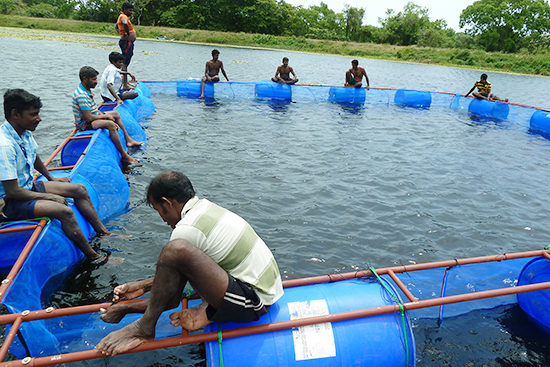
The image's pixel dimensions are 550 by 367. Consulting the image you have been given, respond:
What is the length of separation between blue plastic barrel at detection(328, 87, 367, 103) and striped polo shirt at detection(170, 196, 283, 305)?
48.3 ft

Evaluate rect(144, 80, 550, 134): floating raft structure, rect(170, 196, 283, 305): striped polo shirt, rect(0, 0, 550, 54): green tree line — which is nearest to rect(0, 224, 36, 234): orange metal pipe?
rect(170, 196, 283, 305): striped polo shirt

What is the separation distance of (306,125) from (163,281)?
10.3 metres

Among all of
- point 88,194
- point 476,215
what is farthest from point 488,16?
point 88,194

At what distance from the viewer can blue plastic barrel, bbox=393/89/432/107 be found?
17.1 meters

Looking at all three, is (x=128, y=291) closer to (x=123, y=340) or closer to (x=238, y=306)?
(x=123, y=340)

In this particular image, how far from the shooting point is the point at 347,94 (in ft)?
55.1

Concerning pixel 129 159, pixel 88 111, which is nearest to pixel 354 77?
pixel 129 159

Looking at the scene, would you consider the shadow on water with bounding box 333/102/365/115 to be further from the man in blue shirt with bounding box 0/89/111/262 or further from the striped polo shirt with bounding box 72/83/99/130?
the man in blue shirt with bounding box 0/89/111/262

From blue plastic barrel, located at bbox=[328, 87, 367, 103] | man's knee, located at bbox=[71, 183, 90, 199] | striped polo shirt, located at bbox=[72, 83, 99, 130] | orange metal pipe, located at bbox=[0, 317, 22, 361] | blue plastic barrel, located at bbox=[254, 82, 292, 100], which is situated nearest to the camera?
orange metal pipe, located at bbox=[0, 317, 22, 361]

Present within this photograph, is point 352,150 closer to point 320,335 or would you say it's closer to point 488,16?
Answer: point 320,335

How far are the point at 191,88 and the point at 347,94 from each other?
22.4 ft

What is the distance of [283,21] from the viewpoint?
70.9 metres

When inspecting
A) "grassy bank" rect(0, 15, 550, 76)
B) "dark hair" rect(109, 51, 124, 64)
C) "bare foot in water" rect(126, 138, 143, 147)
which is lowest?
"bare foot in water" rect(126, 138, 143, 147)

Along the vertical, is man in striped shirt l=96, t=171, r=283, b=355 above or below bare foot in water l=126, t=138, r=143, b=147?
above
